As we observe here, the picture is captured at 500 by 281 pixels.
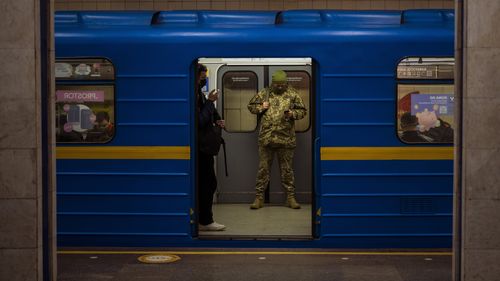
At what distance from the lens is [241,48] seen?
9.01 m

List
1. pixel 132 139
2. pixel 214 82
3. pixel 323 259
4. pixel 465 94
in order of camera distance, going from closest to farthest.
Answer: pixel 465 94, pixel 323 259, pixel 132 139, pixel 214 82

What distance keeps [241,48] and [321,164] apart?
1.55 metres

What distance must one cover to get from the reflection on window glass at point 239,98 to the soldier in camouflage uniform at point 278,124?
42.1 inches

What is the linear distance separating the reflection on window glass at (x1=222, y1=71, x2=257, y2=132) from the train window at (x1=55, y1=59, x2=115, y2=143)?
127 inches

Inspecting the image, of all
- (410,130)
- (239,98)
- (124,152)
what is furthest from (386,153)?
(239,98)

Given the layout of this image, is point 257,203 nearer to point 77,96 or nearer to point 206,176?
point 206,176

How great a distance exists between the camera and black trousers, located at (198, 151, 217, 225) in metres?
9.73

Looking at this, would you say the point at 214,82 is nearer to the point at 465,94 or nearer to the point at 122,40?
the point at 122,40

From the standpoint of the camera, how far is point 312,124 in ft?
29.7

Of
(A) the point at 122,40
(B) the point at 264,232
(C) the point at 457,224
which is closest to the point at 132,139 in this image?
(A) the point at 122,40

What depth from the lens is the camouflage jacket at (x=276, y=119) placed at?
10703 mm

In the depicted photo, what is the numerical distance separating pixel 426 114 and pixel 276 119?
7.84 feet

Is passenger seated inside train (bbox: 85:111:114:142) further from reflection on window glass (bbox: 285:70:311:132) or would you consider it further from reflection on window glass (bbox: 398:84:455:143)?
reflection on window glass (bbox: 285:70:311:132)

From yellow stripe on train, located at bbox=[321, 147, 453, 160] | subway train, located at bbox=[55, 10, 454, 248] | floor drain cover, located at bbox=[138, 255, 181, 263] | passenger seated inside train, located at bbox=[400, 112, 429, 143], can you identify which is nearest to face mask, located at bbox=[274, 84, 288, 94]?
subway train, located at bbox=[55, 10, 454, 248]
